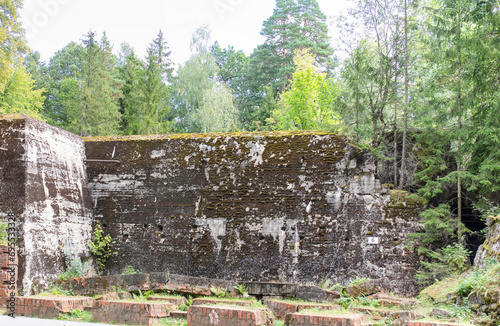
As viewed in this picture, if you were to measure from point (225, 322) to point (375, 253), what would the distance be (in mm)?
6735

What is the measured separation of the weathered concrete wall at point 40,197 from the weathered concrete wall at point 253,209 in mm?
1092

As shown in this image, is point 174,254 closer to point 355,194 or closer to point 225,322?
point 355,194

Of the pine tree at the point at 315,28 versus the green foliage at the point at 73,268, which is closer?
the green foliage at the point at 73,268

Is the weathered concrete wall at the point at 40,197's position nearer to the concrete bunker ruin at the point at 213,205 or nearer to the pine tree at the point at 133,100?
the concrete bunker ruin at the point at 213,205

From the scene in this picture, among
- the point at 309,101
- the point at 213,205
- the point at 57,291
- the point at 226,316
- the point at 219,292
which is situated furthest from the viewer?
the point at 309,101

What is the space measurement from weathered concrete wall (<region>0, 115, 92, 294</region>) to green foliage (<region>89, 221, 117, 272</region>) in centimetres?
26

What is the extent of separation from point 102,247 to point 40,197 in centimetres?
259

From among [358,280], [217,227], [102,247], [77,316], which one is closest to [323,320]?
[77,316]

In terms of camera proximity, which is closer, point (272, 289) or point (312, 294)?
point (312, 294)

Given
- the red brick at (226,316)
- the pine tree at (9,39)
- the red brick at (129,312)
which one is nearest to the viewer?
the red brick at (226,316)

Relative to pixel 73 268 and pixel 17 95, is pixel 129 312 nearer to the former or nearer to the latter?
pixel 73 268

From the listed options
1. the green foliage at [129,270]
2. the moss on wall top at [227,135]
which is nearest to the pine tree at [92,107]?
the moss on wall top at [227,135]

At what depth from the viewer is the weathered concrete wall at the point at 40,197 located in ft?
35.0

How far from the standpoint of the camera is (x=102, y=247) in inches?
513
